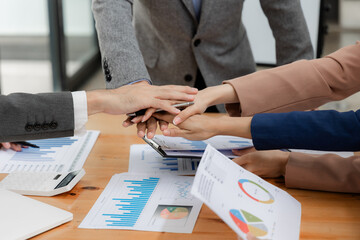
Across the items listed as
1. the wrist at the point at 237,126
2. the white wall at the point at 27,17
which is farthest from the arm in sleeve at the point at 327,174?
the white wall at the point at 27,17

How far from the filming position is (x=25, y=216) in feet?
3.72

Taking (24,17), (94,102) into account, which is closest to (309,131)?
(94,102)

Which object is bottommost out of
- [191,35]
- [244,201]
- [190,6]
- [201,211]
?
[201,211]

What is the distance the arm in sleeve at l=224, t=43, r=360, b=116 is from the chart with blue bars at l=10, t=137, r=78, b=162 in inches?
23.7

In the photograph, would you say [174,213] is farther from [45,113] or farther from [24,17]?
[24,17]

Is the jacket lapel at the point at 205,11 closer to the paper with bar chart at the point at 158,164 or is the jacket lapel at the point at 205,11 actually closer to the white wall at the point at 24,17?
the paper with bar chart at the point at 158,164

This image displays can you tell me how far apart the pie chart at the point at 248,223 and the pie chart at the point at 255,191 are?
8 cm

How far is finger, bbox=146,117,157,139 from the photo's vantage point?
1.48 m

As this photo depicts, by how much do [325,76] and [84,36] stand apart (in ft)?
13.4

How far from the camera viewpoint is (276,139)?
1334 millimetres

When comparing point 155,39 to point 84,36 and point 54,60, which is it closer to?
point 54,60

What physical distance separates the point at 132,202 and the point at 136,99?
0.43m

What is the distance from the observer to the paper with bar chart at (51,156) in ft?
4.77

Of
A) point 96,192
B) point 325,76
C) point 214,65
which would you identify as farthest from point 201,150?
point 214,65
